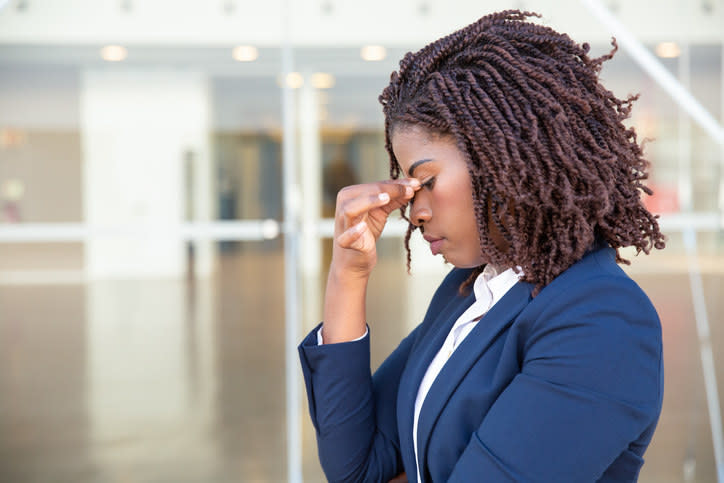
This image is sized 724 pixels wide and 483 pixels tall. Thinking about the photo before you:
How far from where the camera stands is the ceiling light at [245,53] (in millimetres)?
3164

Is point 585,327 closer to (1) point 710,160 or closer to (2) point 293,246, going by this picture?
A: (2) point 293,246

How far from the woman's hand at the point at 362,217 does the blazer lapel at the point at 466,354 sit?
173 millimetres

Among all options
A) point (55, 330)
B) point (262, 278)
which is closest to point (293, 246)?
point (262, 278)

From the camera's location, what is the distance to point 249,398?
3463mm

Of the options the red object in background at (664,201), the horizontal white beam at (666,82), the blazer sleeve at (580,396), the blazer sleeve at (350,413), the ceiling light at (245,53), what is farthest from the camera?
the red object in background at (664,201)

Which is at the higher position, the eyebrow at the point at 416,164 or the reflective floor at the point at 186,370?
the eyebrow at the point at 416,164

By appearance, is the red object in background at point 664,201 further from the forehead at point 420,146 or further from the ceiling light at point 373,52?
the forehead at point 420,146

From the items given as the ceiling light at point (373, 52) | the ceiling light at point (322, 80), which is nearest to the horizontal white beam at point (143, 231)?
the ceiling light at point (322, 80)

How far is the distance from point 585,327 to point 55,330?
3.33 metres

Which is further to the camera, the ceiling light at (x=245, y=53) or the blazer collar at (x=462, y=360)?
the ceiling light at (x=245, y=53)

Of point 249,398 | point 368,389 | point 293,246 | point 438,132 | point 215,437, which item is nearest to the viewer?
point 438,132

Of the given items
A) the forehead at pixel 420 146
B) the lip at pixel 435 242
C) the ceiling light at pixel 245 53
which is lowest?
the lip at pixel 435 242

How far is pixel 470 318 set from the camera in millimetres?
899

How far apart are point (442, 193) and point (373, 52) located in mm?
2430
